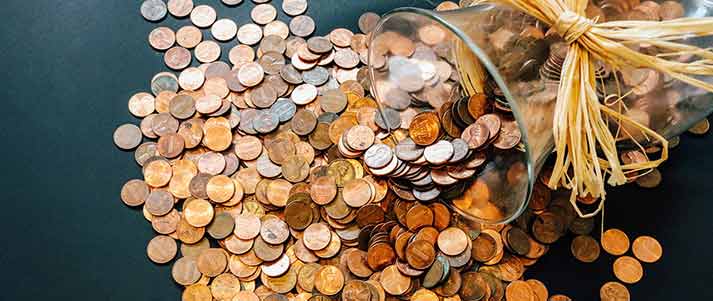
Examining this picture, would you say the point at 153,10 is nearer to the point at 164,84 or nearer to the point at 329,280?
the point at 164,84

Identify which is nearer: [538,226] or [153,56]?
[538,226]

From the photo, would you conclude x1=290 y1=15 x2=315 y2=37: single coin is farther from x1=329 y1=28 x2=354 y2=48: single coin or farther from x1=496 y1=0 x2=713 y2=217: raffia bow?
x1=496 y1=0 x2=713 y2=217: raffia bow

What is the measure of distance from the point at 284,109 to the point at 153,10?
1.12 ft

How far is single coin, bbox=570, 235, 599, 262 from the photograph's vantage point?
991 mm

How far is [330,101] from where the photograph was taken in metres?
1.08

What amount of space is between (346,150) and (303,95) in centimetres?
14

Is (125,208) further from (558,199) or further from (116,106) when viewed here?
(558,199)

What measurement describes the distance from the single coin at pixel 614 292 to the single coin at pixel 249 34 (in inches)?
28.6

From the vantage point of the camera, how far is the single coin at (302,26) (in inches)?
45.4

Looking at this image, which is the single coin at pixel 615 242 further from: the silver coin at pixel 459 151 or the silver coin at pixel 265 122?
the silver coin at pixel 265 122

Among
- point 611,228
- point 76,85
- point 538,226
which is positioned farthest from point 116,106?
point 611,228

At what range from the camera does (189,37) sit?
115 cm

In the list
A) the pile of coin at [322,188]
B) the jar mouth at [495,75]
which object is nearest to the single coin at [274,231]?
the pile of coin at [322,188]

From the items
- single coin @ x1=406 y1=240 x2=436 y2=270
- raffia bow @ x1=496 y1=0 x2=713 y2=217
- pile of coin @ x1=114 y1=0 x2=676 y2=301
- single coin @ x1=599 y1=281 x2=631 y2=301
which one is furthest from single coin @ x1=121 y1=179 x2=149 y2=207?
single coin @ x1=599 y1=281 x2=631 y2=301
